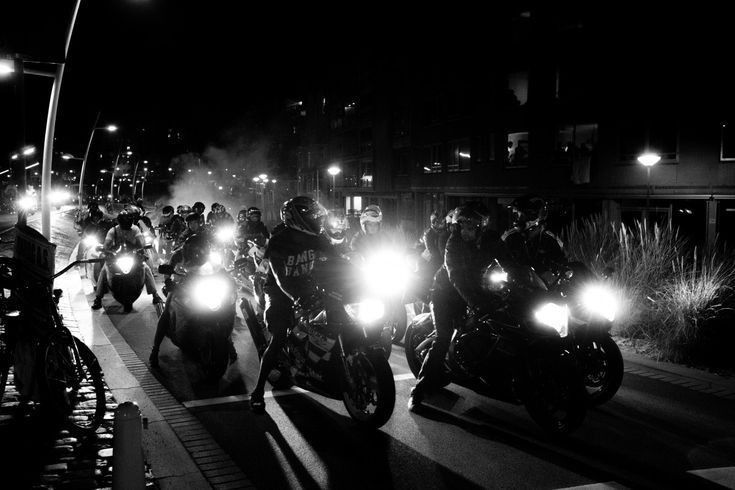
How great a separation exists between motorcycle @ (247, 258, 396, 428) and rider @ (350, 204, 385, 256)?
13.6 feet

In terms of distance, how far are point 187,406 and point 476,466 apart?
119 inches

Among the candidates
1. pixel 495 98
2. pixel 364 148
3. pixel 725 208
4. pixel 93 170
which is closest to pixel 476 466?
pixel 725 208

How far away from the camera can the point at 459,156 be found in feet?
124

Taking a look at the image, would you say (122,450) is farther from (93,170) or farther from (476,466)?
(93,170)

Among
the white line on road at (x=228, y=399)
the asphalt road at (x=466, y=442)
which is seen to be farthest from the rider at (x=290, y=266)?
the asphalt road at (x=466, y=442)

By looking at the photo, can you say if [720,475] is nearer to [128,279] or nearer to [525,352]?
[525,352]

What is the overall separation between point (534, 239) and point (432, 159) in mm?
34237

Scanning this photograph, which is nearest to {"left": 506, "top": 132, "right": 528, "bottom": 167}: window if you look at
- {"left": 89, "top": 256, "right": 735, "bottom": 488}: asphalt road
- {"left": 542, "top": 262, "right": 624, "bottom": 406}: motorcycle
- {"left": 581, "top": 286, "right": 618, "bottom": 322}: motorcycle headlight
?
{"left": 89, "top": 256, "right": 735, "bottom": 488}: asphalt road

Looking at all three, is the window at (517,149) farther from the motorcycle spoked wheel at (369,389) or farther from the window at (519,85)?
the motorcycle spoked wheel at (369,389)

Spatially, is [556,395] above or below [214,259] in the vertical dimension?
below

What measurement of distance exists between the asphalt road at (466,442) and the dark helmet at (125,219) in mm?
5486

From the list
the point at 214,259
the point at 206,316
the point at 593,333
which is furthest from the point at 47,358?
the point at 593,333

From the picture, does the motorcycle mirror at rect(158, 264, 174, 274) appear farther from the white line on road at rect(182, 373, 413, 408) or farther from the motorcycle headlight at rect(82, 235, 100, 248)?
the motorcycle headlight at rect(82, 235, 100, 248)

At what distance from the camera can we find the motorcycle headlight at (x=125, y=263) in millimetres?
11384
